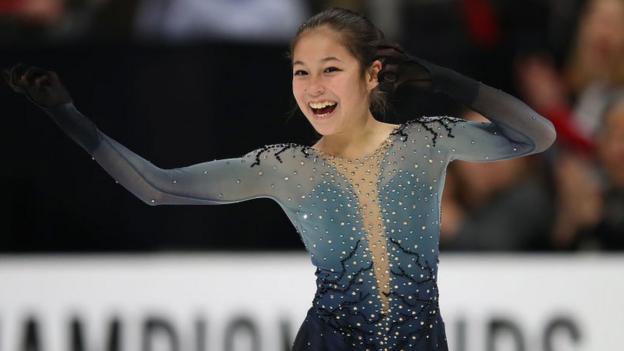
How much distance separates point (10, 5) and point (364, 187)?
254 cm

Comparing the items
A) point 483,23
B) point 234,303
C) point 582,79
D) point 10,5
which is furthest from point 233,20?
point 234,303

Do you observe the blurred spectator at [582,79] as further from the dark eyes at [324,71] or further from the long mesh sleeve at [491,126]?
the dark eyes at [324,71]

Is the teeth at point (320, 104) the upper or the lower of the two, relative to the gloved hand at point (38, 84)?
lower

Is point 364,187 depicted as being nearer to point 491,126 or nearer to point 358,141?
point 358,141

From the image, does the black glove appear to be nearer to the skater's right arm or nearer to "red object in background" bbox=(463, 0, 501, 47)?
the skater's right arm

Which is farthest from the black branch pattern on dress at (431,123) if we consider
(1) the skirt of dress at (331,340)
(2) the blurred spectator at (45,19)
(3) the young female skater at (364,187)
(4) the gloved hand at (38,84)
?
(2) the blurred spectator at (45,19)

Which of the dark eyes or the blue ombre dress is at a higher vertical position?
the dark eyes

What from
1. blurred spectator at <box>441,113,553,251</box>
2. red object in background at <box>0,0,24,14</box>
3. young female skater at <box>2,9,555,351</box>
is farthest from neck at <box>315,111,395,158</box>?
blurred spectator at <box>441,113,553,251</box>

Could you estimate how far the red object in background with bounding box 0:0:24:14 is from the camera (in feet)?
13.2

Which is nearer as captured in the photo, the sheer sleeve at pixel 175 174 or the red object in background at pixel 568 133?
the sheer sleeve at pixel 175 174

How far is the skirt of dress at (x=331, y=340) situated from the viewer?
1.93 m

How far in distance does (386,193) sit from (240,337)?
336 cm

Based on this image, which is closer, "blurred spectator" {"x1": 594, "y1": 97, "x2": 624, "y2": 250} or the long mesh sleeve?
the long mesh sleeve

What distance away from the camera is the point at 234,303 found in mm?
5242
